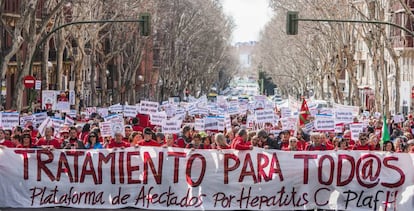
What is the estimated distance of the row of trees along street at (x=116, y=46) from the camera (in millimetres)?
35562

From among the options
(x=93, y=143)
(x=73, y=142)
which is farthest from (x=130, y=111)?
(x=93, y=143)

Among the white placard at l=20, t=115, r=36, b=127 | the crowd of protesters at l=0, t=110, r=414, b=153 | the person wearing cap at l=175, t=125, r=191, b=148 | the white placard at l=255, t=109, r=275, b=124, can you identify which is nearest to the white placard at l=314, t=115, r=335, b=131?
the crowd of protesters at l=0, t=110, r=414, b=153

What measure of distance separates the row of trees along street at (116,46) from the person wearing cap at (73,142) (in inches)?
392

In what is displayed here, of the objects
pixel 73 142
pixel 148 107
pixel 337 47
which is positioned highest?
pixel 337 47

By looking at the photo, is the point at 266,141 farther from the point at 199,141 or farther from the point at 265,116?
the point at 265,116

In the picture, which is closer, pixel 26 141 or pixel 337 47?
pixel 26 141

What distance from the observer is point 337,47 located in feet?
186

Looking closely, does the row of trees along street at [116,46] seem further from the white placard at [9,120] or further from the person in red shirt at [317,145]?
the person in red shirt at [317,145]

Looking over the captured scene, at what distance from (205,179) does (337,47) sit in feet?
129

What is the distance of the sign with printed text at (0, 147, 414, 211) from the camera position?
17.8 meters

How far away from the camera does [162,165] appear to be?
59.8 ft

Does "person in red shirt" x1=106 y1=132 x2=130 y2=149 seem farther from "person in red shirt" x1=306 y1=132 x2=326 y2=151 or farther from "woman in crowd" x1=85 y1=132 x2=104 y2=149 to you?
"person in red shirt" x1=306 y1=132 x2=326 y2=151

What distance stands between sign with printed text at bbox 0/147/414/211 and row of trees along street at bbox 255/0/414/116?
16070 mm

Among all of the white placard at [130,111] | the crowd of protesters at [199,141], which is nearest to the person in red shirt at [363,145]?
the crowd of protesters at [199,141]
